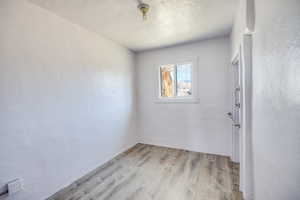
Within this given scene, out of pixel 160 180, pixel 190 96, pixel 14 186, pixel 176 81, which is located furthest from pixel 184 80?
pixel 14 186

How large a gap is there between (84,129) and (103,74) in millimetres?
1069

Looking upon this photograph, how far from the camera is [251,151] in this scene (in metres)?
1.38

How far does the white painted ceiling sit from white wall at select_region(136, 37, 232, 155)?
1.27 feet

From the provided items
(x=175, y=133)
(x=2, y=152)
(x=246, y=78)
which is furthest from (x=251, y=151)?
(x=2, y=152)

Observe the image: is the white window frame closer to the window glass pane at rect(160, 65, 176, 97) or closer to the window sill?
the window sill

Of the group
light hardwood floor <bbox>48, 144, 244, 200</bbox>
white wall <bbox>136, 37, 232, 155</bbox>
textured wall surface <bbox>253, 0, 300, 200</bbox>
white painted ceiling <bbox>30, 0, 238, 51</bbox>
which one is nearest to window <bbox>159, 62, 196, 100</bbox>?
white wall <bbox>136, 37, 232, 155</bbox>

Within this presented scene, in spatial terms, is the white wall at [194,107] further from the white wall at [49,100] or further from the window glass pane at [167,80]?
the white wall at [49,100]

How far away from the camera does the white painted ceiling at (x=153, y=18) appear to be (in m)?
1.71

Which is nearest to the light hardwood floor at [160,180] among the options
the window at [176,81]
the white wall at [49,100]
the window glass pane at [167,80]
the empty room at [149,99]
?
the empty room at [149,99]

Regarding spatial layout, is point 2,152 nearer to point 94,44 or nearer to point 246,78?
point 94,44

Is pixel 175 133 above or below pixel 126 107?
below

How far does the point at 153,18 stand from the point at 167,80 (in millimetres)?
1685

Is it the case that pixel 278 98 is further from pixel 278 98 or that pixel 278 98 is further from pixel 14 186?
pixel 14 186

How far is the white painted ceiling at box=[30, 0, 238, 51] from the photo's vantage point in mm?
1708
